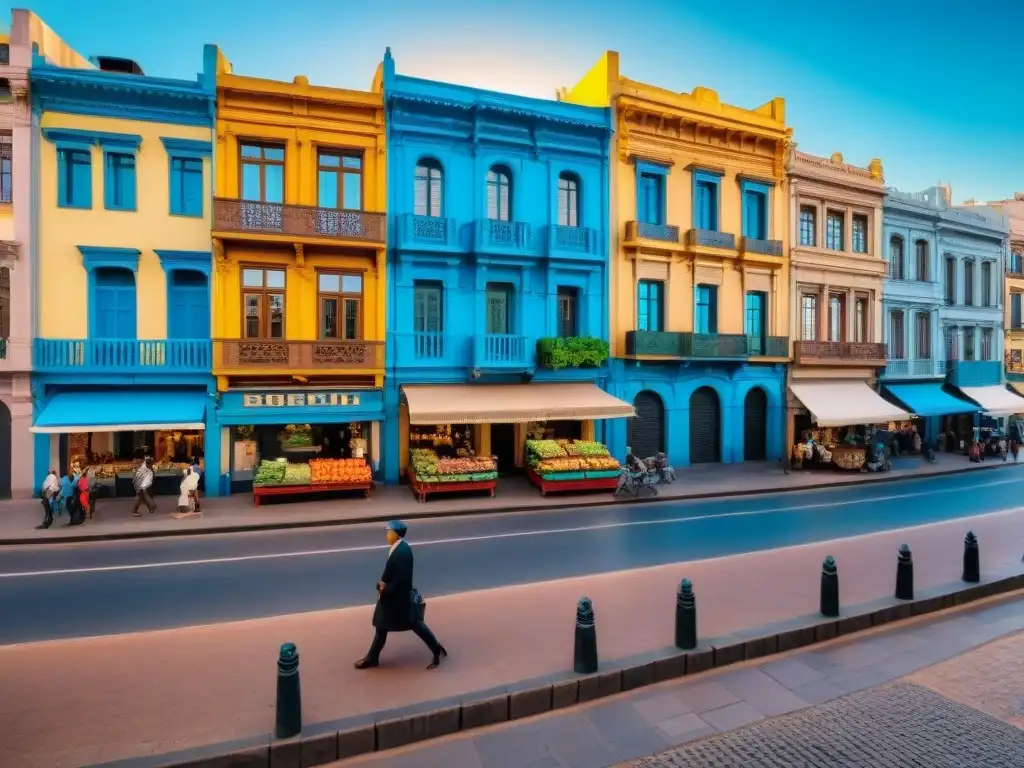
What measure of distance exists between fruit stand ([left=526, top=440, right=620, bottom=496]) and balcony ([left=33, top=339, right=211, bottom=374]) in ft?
32.4

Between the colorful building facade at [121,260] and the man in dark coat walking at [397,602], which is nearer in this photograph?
the man in dark coat walking at [397,602]

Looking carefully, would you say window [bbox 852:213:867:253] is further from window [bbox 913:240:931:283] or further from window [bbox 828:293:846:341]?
window [bbox 913:240:931:283]

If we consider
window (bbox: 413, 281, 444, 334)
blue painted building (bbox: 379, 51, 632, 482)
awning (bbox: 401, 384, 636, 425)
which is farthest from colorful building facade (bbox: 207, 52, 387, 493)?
awning (bbox: 401, 384, 636, 425)

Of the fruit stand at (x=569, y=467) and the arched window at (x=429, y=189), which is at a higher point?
the arched window at (x=429, y=189)

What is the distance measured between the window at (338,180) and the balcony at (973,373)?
27.7m

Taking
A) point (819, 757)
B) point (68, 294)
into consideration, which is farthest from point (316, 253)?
point (819, 757)

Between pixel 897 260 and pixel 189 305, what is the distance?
28921 mm

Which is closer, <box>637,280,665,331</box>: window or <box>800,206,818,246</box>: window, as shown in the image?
<box>637,280,665,331</box>: window

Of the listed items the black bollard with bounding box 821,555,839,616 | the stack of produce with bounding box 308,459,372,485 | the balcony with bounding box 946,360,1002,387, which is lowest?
the black bollard with bounding box 821,555,839,616

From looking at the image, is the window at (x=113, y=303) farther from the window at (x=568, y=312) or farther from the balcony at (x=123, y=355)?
the window at (x=568, y=312)

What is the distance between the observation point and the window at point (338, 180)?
57.8ft

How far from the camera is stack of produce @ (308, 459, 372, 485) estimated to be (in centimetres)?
1569

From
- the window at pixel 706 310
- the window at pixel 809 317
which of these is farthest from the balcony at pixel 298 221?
the window at pixel 809 317

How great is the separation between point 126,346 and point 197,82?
302 inches
